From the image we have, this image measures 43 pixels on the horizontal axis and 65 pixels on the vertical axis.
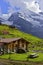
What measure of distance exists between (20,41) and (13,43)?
5.88m

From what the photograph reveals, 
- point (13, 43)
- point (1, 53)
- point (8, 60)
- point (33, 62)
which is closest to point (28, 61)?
point (33, 62)

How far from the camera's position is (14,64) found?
72312 mm

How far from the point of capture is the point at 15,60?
7938 centimetres

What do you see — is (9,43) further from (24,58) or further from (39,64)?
(39,64)

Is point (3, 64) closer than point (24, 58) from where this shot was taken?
Yes

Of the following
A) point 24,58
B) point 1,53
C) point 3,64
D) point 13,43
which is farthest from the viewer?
point 13,43

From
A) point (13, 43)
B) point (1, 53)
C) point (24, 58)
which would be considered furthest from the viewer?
point (13, 43)

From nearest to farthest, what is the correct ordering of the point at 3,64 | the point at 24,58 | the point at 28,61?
the point at 3,64, the point at 28,61, the point at 24,58

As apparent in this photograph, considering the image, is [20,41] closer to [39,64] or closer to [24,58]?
[24,58]

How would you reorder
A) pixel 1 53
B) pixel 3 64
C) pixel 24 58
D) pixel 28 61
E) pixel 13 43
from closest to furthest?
pixel 3 64 < pixel 28 61 < pixel 24 58 < pixel 1 53 < pixel 13 43

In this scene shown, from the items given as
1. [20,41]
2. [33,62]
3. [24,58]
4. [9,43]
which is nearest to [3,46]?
[9,43]

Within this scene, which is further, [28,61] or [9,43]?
[9,43]

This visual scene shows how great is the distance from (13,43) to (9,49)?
12.5 feet

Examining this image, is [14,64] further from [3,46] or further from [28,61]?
[3,46]
